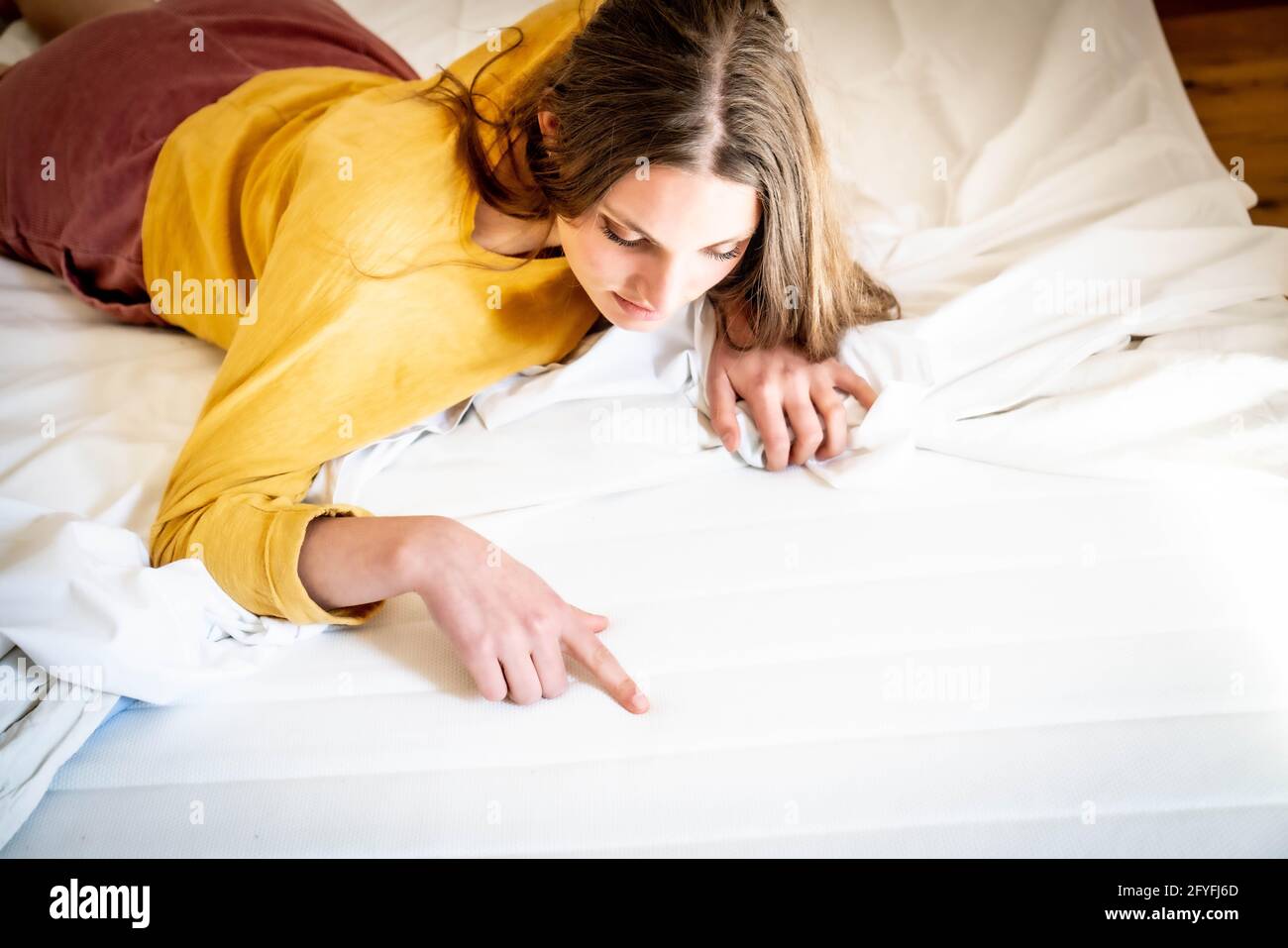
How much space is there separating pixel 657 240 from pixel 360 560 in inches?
15.4

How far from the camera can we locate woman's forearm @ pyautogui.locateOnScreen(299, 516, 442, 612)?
91 cm

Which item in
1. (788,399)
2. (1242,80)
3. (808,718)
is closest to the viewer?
(808,718)

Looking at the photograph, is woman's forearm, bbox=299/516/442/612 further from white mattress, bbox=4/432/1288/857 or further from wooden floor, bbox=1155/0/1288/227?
wooden floor, bbox=1155/0/1288/227

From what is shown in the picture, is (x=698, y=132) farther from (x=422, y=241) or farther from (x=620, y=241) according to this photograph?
(x=422, y=241)

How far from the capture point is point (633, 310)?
99 cm

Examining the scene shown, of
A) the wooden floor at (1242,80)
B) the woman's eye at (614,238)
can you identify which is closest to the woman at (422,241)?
the woman's eye at (614,238)

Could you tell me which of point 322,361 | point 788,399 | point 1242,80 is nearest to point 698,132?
point 788,399

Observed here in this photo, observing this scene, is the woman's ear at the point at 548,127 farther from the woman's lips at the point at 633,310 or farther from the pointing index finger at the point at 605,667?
the pointing index finger at the point at 605,667

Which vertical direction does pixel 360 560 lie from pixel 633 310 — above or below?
below

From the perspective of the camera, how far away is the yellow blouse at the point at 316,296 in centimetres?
95

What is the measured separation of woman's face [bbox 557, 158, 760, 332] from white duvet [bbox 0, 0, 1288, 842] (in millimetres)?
183

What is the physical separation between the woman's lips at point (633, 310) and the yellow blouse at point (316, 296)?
168mm

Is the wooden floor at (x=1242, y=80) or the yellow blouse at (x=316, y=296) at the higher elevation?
the wooden floor at (x=1242, y=80)

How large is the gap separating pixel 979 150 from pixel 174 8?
1.15m
